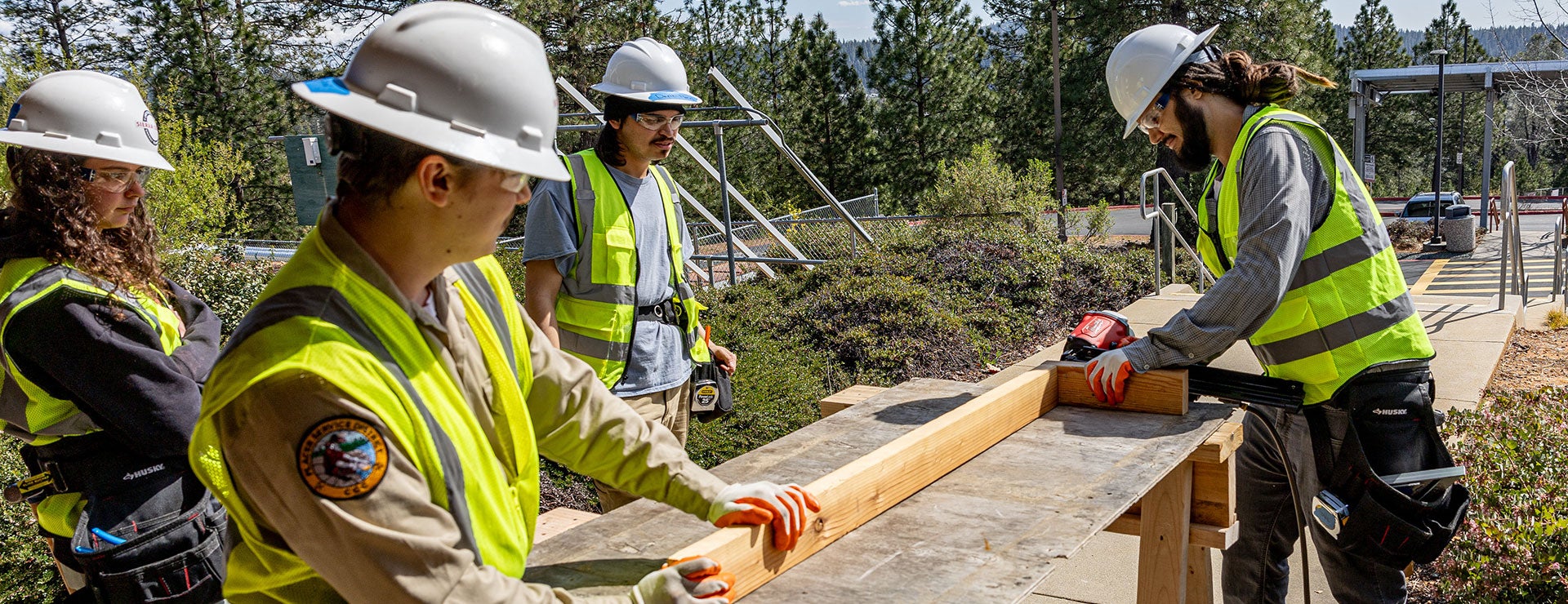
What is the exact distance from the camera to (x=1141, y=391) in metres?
3.27

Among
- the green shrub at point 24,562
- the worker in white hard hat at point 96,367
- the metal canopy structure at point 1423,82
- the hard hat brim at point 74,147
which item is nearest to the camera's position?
the worker in white hard hat at point 96,367

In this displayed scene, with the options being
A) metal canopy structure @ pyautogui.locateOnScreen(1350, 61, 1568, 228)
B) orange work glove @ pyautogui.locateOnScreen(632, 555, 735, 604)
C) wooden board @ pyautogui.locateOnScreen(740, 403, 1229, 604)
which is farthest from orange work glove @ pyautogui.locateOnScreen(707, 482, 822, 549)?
metal canopy structure @ pyautogui.locateOnScreen(1350, 61, 1568, 228)

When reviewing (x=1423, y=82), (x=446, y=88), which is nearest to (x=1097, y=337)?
(x=446, y=88)

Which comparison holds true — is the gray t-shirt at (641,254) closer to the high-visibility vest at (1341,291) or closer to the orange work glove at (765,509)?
the orange work glove at (765,509)

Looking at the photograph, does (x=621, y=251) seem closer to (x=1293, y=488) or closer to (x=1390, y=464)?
(x=1293, y=488)

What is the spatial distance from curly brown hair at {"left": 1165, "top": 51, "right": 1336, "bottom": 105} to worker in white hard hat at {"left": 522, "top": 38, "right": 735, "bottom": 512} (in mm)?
1617

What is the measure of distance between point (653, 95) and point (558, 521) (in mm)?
2088

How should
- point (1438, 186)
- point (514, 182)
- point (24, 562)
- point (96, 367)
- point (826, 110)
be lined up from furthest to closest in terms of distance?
point (826, 110) → point (1438, 186) → point (24, 562) → point (96, 367) → point (514, 182)

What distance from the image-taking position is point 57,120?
Answer: 2557 mm

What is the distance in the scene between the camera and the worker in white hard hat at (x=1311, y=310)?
2.89 meters

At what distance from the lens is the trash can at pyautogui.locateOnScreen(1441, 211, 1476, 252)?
929 inches

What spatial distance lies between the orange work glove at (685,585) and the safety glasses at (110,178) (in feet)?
6.29

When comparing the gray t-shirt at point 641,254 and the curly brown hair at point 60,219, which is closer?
the curly brown hair at point 60,219

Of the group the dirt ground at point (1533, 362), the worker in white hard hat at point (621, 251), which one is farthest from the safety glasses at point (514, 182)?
the dirt ground at point (1533, 362)
